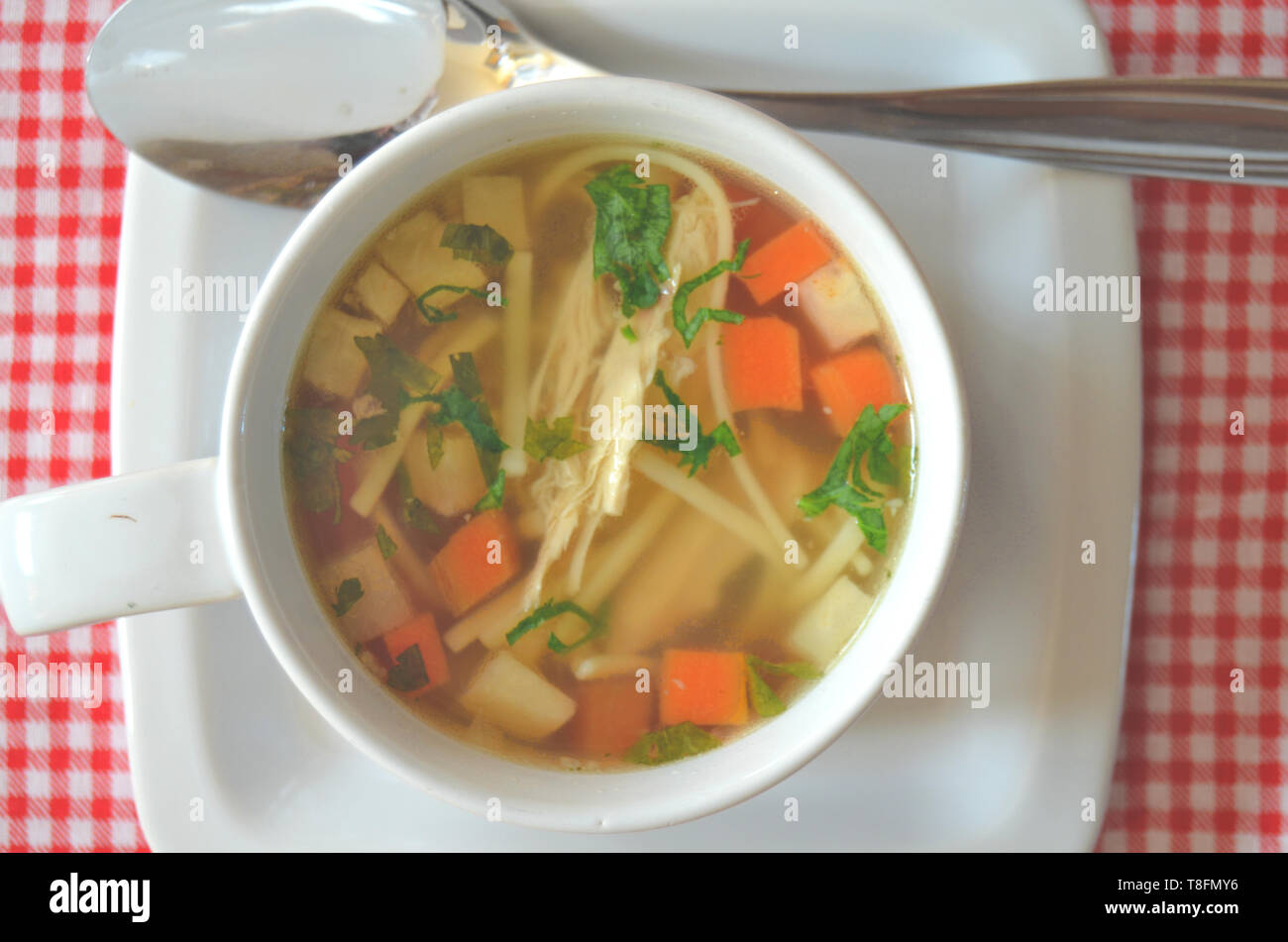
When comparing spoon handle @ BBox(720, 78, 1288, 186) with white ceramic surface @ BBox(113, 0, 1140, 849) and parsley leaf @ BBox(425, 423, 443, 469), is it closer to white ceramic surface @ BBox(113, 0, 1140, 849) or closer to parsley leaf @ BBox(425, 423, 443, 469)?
white ceramic surface @ BBox(113, 0, 1140, 849)

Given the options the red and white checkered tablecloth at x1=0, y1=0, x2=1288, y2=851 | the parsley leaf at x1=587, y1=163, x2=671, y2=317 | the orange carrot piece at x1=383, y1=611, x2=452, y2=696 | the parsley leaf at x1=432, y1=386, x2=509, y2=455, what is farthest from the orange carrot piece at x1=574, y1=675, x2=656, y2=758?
the red and white checkered tablecloth at x1=0, y1=0, x2=1288, y2=851

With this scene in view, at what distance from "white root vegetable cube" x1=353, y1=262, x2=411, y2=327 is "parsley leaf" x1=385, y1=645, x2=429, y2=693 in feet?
0.97

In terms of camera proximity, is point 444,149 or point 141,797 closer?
point 444,149

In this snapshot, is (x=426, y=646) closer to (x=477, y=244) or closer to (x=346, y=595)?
(x=346, y=595)

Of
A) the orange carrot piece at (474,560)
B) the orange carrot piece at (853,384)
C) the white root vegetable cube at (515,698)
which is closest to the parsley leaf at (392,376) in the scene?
the orange carrot piece at (474,560)

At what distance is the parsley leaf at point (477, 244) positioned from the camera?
83cm

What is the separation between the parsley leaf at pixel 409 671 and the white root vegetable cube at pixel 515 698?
0.14 feet

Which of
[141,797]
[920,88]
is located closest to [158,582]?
[141,797]

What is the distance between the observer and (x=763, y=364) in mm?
854

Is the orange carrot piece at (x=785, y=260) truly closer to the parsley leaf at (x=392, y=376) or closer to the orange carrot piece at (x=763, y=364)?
the orange carrot piece at (x=763, y=364)

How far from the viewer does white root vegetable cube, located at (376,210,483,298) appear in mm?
823
